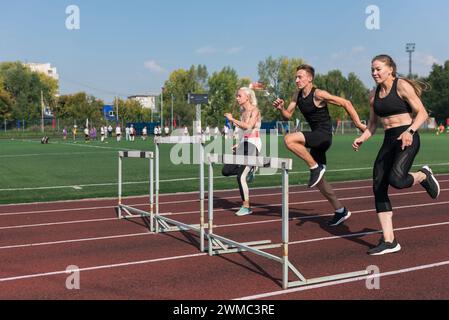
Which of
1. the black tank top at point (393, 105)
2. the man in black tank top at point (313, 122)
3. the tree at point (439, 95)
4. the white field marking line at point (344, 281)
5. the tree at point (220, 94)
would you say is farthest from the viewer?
the tree at point (220, 94)

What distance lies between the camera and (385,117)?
5.99 metres

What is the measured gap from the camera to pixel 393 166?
227 inches

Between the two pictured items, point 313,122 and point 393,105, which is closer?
point 393,105

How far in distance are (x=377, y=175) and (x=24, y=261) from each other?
4.16m

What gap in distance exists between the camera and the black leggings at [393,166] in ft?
18.8

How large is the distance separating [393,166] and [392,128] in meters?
0.46

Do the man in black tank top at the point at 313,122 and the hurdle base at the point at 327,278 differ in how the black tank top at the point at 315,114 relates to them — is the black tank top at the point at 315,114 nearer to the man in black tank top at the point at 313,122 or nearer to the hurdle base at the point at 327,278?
the man in black tank top at the point at 313,122

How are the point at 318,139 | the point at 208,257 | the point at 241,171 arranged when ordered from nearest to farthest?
the point at 208,257 < the point at 318,139 < the point at 241,171

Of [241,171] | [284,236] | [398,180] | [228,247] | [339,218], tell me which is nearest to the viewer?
[284,236]

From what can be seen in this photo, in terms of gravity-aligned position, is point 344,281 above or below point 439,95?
below

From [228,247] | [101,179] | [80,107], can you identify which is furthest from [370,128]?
[80,107]

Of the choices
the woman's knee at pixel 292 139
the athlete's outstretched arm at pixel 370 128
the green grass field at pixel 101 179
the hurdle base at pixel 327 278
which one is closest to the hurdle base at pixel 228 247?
the hurdle base at pixel 327 278

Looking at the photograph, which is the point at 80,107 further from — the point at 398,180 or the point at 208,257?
the point at 398,180

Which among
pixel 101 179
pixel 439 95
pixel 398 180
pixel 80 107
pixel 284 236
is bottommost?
pixel 101 179
